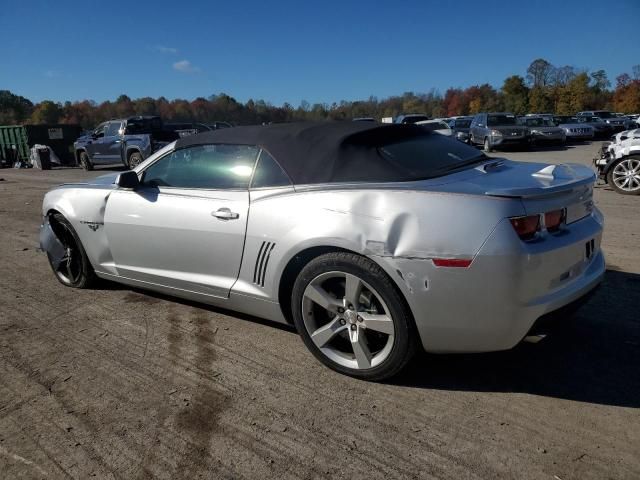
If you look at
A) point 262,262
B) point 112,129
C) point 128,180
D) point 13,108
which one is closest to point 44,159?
point 112,129

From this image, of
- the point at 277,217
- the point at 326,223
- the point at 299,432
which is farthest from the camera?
the point at 277,217

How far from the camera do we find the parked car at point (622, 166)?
29.5 ft

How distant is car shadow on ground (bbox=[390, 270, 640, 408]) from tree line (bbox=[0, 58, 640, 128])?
243 feet

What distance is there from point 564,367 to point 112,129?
18.9 metres

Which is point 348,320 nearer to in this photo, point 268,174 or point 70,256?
point 268,174

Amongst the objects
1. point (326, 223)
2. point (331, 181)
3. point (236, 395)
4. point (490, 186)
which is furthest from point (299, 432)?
point (490, 186)

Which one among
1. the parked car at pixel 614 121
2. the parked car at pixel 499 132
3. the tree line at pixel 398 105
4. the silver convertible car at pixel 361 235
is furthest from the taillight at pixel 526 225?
the tree line at pixel 398 105

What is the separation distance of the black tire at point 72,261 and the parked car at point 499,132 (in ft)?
59.9

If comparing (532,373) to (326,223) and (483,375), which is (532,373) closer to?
(483,375)

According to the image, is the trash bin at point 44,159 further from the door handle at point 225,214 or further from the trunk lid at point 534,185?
the trunk lid at point 534,185

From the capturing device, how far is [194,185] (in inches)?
139

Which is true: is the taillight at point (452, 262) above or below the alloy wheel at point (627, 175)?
above

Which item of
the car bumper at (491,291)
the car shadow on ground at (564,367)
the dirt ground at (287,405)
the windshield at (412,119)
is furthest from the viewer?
the windshield at (412,119)

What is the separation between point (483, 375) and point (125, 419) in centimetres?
200
